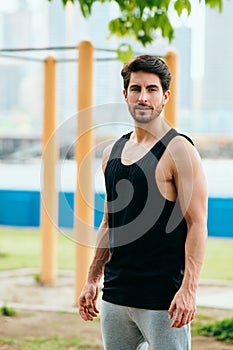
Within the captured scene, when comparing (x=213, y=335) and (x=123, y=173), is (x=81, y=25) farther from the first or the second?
(x=123, y=173)

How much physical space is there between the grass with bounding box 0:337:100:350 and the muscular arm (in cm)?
230

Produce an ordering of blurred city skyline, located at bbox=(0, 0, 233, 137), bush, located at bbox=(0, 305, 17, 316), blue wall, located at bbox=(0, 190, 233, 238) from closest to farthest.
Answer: bush, located at bbox=(0, 305, 17, 316), blue wall, located at bbox=(0, 190, 233, 238), blurred city skyline, located at bbox=(0, 0, 233, 137)

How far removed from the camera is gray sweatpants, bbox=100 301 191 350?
7.66 feet

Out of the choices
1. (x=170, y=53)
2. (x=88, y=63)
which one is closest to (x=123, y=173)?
(x=88, y=63)

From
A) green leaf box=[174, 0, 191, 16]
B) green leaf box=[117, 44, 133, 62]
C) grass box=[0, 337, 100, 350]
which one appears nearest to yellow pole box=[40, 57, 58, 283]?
green leaf box=[117, 44, 133, 62]

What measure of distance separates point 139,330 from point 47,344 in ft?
7.15

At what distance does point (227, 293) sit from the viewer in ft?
20.9

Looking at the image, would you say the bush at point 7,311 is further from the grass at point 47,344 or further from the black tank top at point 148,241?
the black tank top at point 148,241

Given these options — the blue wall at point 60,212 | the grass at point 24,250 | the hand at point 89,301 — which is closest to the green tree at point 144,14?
the hand at point 89,301

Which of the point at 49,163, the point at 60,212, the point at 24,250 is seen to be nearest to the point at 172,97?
the point at 49,163

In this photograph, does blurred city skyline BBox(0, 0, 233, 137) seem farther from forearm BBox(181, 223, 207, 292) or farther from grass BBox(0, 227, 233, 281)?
forearm BBox(181, 223, 207, 292)

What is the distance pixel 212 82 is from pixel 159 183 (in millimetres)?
8374

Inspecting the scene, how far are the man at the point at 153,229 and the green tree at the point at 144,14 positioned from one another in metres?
1.32

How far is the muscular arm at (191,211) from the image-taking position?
230 centimetres
